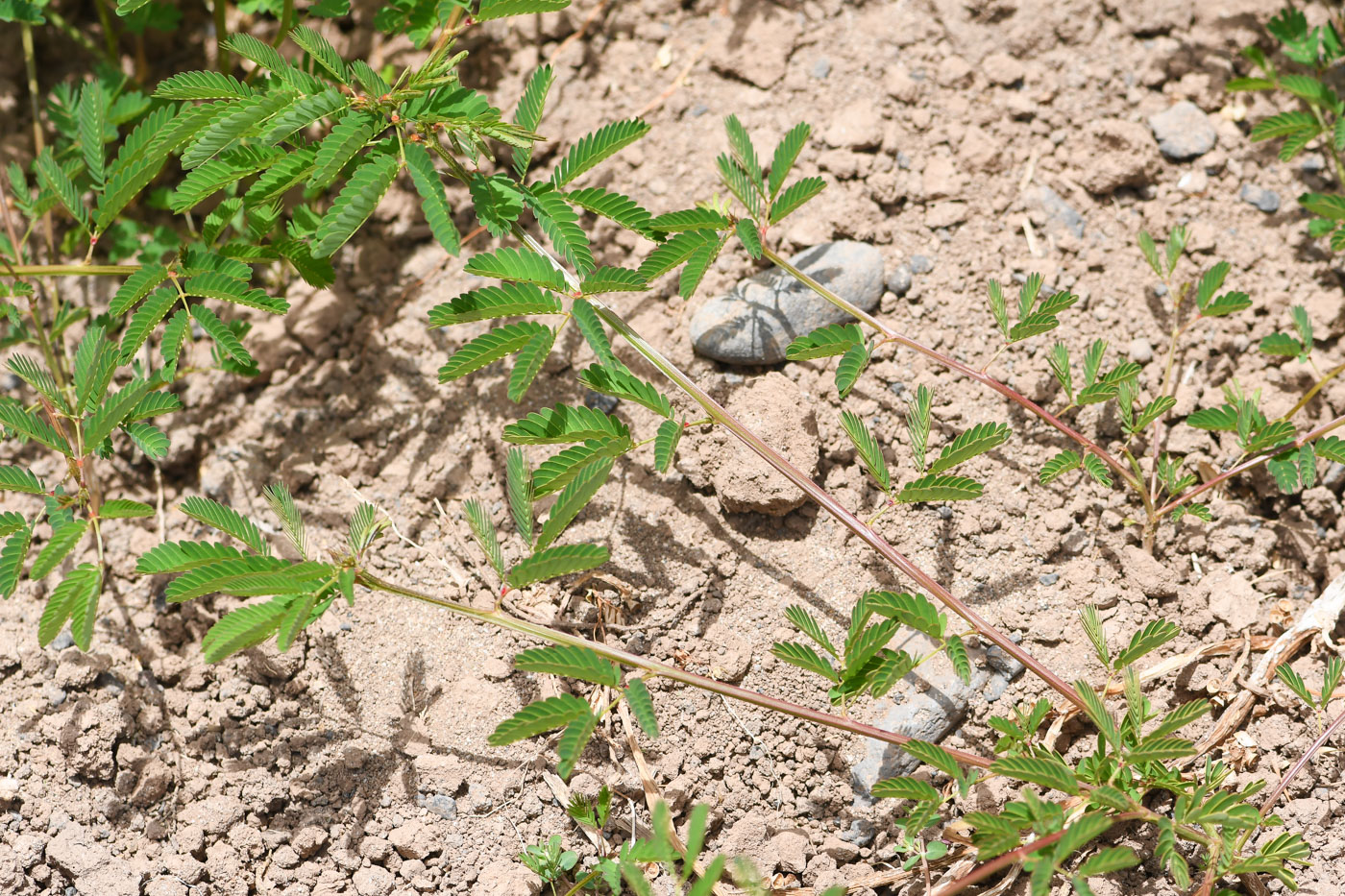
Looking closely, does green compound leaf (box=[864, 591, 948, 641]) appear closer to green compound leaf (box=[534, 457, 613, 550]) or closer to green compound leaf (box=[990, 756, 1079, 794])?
green compound leaf (box=[990, 756, 1079, 794])

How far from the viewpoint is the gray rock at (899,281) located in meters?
2.91

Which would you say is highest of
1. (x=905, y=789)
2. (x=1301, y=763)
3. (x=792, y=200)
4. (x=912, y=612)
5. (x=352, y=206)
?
(x=352, y=206)

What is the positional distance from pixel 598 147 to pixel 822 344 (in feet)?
2.42

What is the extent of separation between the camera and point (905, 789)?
2.12 metres

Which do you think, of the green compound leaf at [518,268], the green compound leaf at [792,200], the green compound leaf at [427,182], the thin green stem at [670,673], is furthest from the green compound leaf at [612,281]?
the thin green stem at [670,673]

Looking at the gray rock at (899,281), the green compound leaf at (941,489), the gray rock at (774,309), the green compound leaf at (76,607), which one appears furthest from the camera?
the gray rock at (899,281)

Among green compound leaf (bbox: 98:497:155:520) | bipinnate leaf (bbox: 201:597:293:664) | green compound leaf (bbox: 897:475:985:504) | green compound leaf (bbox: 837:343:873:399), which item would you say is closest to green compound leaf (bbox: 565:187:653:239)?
Answer: green compound leaf (bbox: 837:343:873:399)

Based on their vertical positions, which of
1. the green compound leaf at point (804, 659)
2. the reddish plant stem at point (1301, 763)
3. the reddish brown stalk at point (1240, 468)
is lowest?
the reddish plant stem at point (1301, 763)

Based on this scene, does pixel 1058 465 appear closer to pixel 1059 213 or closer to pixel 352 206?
pixel 1059 213

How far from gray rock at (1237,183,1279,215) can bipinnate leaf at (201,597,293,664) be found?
2929 mm

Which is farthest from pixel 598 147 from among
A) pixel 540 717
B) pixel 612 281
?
pixel 540 717

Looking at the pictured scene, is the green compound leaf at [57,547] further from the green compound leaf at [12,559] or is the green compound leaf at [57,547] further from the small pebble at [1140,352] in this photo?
the small pebble at [1140,352]

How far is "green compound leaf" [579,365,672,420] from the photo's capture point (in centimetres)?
241

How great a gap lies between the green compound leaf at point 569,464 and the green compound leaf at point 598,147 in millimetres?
667
